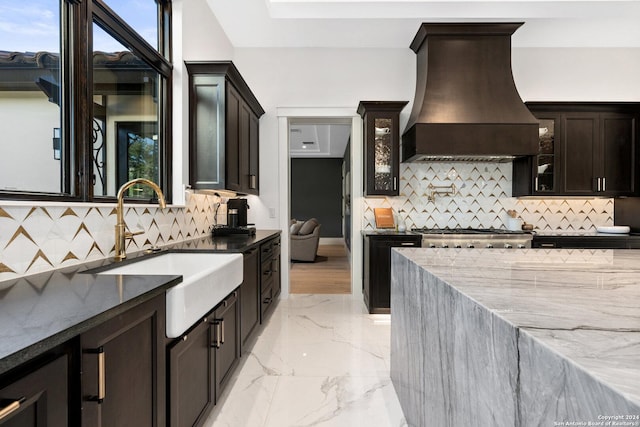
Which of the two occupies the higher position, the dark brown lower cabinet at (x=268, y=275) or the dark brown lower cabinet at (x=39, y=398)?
the dark brown lower cabinet at (x=39, y=398)

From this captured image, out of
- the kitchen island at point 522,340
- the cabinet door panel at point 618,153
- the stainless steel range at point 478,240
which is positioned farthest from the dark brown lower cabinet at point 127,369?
the cabinet door panel at point 618,153

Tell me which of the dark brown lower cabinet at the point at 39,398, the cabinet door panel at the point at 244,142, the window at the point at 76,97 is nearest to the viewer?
the dark brown lower cabinet at the point at 39,398

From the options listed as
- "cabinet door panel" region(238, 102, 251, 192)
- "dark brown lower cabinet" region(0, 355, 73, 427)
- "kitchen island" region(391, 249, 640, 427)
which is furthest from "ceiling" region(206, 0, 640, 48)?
"dark brown lower cabinet" region(0, 355, 73, 427)

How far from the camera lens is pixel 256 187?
4066 millimetres

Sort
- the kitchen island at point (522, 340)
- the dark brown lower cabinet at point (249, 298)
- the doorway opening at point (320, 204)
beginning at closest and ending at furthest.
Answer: the kitchen island at point (522, 340), the dark brown lower cabinet at point (249, 298), the doorway opening at point (320, 204)

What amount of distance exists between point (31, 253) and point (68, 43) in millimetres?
1050

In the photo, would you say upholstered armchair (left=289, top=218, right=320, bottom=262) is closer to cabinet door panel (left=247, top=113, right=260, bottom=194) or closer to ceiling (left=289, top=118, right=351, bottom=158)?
ceiling (left=289, top=118, right=351, bottom=158)

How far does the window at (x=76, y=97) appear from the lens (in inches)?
53.0

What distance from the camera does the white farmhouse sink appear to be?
1241mm

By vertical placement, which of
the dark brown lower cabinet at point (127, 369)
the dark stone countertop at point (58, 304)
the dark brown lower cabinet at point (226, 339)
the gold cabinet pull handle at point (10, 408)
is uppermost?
the dark stone countertop at point (58, 304)

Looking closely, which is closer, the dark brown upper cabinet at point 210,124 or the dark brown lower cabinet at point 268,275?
the dark brown upper cabinet at point 210,124

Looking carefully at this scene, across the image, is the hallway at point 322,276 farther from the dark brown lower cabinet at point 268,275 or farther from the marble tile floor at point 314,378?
the marble tile floor at point 314,378

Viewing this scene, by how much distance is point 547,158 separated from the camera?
380cm

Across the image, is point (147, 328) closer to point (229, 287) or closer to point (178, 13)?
point (229, 287)
